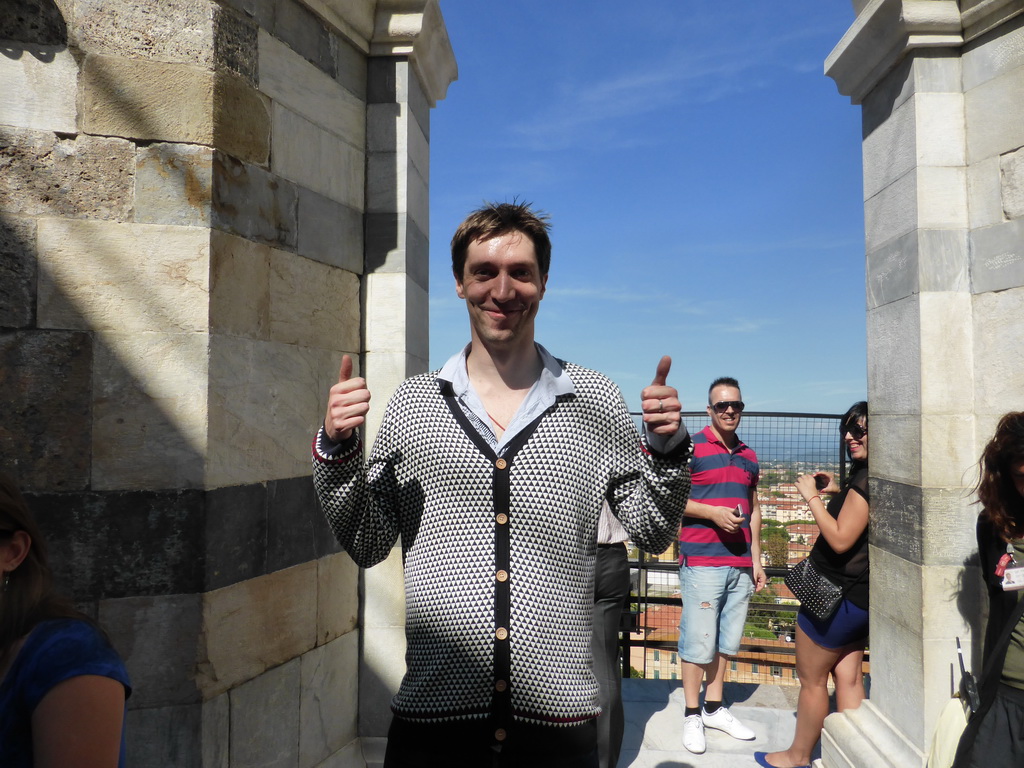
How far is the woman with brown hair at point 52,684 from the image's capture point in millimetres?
1218

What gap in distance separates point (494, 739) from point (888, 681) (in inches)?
98.4

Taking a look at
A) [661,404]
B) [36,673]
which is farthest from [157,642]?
[661,404]

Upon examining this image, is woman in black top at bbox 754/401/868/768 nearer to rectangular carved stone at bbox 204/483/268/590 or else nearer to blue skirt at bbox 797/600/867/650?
blue skirt at bbox 797/600/867/650

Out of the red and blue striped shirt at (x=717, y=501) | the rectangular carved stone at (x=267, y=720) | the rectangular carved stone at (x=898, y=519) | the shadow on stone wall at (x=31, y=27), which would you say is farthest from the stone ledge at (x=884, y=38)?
the rectangular carved stone at (x=267, y=720)

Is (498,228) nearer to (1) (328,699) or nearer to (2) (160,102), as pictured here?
(2) (160,102)

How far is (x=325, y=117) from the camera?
294 centimetres

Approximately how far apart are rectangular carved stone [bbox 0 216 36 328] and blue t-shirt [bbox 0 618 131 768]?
1.23 metres

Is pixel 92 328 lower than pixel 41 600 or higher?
higher

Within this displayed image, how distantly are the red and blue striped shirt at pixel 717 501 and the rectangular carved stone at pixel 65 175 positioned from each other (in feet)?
10.1

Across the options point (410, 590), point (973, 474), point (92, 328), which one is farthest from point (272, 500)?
point (973, 474)

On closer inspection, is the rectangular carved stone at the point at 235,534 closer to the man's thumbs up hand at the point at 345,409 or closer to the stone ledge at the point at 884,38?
the man's thumbs up hand at the point at 345,409

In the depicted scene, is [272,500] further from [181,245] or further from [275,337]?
[181,245]

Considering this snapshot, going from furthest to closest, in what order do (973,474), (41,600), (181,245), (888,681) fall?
(888,681), (973,474), (181,245), (41,600)

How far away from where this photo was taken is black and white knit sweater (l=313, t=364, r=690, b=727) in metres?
1.41
